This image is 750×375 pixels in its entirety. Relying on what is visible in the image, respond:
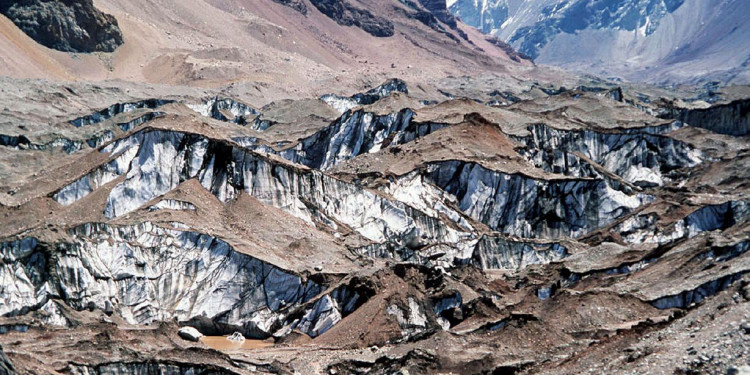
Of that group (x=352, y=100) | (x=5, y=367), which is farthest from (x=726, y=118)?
(x=5, y=367)

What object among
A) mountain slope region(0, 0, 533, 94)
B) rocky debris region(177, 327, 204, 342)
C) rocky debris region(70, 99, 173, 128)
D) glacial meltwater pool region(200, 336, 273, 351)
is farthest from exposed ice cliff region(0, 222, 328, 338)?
mountain slope region(0, 0, 533, 94)

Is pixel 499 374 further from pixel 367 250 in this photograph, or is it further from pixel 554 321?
pixel 367 250

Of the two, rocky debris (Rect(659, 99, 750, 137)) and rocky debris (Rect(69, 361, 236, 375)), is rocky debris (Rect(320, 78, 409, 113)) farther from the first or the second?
rocky debris (Rect(69, 361, 236, 375))

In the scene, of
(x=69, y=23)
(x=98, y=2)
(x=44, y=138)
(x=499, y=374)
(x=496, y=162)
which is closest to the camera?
(x=499, y=374)

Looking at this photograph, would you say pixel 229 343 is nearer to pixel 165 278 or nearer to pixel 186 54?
pixel 165 278

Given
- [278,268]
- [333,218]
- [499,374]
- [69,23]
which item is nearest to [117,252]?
[278,268]

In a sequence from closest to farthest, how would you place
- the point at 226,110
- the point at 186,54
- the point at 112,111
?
the point at 112,111, the point at 226,110, the point at 186,54

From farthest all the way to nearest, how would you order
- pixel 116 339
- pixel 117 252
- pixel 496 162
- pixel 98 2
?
1. pixel 98 2
2. pixel 496 162
3. pixel 117 252
4. pixel 116 339
